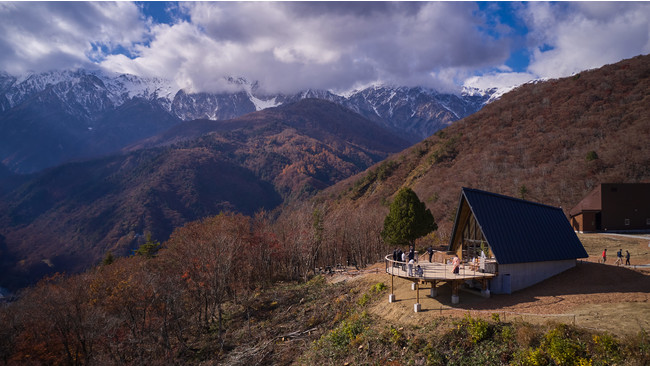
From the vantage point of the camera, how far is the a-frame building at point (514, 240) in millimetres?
19516

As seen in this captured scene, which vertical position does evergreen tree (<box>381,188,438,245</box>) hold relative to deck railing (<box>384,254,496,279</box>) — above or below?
above

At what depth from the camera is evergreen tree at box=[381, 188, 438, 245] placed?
1240 inches

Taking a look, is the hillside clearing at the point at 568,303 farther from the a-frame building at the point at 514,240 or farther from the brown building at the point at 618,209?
the brown building at the point at 618,209

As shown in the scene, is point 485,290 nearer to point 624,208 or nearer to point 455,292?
point 455,292

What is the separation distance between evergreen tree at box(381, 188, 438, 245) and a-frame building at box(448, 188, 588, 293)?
8.00 m

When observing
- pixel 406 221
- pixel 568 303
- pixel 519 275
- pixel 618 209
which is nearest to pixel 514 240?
pixel 519 275

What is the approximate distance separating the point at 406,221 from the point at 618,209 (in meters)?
25.7

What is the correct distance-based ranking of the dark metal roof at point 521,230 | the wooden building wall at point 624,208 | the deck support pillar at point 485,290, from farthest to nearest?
the wooden building wall at point 624,208, the dark metal roof at point 521,230, the deck support pillar at point 485,290

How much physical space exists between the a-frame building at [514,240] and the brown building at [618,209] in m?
20.9

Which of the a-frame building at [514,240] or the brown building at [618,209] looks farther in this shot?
the brown building at [618,209]

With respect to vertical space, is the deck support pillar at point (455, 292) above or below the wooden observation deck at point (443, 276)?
below

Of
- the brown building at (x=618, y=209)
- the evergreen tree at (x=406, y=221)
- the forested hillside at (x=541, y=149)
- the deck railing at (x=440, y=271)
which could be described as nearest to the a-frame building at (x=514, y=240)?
the deck railing at (x=440, y=271)

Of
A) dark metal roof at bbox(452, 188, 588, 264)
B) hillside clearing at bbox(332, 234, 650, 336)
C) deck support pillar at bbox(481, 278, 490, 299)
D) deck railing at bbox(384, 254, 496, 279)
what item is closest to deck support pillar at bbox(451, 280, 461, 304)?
hillside clearing at bbox(332, 234, 650, 336)

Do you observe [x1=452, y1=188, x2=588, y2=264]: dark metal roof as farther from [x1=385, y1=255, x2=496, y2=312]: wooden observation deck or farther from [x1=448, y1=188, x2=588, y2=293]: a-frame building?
[x1=385, y1=255, x2=496, y2=312]: wooden observation deck
